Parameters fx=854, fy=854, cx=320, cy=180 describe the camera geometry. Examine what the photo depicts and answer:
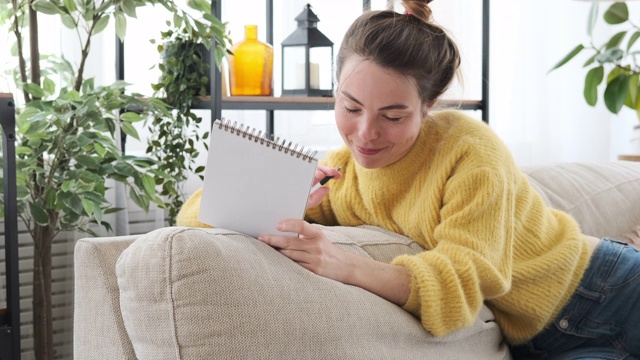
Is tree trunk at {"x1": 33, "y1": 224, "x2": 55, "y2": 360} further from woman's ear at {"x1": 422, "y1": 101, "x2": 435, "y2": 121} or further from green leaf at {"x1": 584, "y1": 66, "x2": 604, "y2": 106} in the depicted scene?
green leaf at {"x1": 584, "y1": 66, "x2": 604, "y2": 106}

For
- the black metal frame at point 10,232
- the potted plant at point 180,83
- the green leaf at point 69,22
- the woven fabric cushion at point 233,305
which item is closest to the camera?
the woven fabric cushion at point 233,305

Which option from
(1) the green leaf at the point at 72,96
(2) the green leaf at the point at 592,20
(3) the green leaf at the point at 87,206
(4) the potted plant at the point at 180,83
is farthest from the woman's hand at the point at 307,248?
(2) the green leaf at the point at 592,20

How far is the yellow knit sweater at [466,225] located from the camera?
4.26 ft

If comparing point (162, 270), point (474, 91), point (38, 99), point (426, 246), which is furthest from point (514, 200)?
point (474, 91)

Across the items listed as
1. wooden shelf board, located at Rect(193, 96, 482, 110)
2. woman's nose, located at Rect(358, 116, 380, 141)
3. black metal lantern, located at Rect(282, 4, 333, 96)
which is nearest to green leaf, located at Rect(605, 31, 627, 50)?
wooden shelf board, located at Rect(193, 96, 482, 110)

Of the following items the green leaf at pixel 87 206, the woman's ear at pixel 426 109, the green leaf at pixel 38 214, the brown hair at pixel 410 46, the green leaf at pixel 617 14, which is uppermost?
the green leaf at pixel 617 14

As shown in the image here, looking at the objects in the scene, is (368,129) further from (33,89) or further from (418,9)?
(33,89)

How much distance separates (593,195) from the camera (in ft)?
6.61

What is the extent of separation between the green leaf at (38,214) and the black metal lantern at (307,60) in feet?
3.12

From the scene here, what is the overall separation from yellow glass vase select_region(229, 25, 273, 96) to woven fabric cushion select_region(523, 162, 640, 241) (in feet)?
2.76

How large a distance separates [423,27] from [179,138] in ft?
3.65

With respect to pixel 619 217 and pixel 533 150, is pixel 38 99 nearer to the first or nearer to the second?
pixel 619 217

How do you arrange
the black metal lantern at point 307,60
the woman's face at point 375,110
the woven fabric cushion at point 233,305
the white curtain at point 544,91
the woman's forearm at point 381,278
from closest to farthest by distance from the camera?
the woven fabric cushion at point 233,305
the woman's forearm at point 381,278
the woman's face at point 375,110
the black metal lantern at point 307,60
the white curtain at point 544,91

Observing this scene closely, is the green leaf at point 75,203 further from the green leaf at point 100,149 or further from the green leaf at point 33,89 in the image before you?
the green leaf at point 33,89
